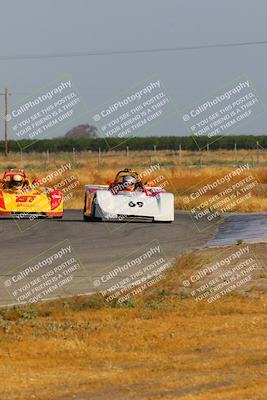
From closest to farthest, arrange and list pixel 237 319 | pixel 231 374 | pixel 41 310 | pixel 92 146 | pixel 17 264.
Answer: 1. pixel 231 374
2. pixel 237 319
3. pixel 41 310
4. pixel 17 264
5. pixel 92 146

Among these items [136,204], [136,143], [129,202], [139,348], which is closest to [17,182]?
[129,202]

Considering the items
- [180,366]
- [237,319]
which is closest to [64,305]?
[237,319]

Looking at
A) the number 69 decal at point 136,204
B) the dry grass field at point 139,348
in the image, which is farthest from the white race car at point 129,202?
the dry grass field at point 139,348

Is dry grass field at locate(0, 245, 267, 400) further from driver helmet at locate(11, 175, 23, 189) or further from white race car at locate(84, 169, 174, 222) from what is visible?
driver helmet at locate(11, 175, 23, 189)

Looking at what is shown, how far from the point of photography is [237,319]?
12.7 meters

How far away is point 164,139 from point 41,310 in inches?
4287

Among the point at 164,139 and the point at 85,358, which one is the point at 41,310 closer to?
the point at 85,358

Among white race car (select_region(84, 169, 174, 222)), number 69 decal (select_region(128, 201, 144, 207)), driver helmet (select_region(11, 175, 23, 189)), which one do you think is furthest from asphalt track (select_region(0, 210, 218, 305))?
driver helmet (select_region(11, 175, 23, 189))

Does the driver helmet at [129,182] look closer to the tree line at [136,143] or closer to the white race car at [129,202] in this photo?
the white race car at [129,202]

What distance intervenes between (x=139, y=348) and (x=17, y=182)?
18.7 meters

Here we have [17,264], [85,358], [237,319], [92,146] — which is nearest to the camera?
[85,358]

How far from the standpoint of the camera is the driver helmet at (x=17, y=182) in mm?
29250

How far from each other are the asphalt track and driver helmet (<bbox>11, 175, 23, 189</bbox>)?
0.98 meters

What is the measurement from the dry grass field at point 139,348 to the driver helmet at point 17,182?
47.7 ft
